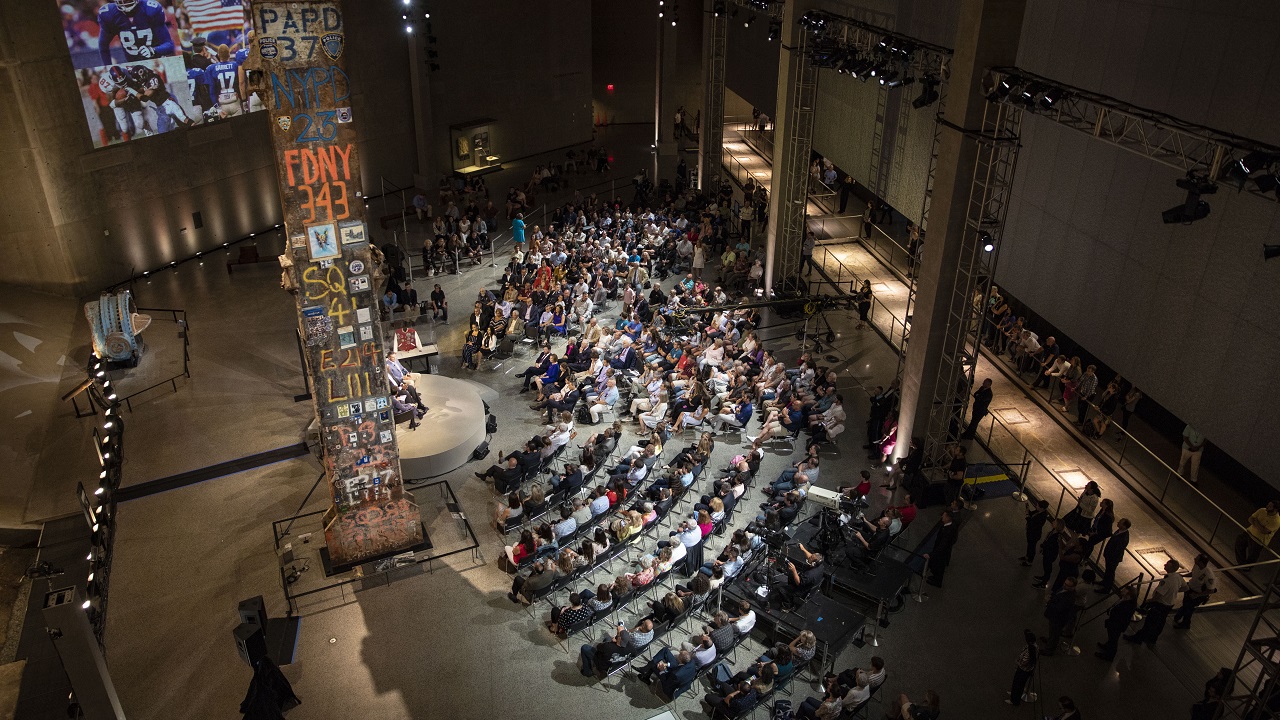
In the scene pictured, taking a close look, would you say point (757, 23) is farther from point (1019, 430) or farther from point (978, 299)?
point (1019, 430)

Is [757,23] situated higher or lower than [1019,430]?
higher

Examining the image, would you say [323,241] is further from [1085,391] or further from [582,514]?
[1085,391]

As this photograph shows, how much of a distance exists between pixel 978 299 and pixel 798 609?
9.61 m

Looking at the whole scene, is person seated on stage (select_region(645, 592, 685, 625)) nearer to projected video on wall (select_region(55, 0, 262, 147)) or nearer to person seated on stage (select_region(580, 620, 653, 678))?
person seated on stage (select_region(580, 620, 653, 678))

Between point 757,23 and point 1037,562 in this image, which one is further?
point 757,23

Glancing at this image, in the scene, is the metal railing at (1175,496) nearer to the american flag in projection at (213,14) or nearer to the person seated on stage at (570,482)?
the person seated on stage at (570,482)

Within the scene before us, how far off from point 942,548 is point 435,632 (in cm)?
719

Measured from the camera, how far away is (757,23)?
30359mm

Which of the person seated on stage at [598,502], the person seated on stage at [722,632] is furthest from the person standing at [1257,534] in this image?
the person seated on stage at [598,502]

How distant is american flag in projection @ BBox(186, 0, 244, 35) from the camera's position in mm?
22339

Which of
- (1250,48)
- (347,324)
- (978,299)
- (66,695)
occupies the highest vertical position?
(1250,48)

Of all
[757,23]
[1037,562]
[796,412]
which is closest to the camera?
[1037,562]

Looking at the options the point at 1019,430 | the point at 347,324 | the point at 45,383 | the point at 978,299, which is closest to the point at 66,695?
the point at 347,324

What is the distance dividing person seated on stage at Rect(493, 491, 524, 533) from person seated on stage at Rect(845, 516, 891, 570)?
5053mm
